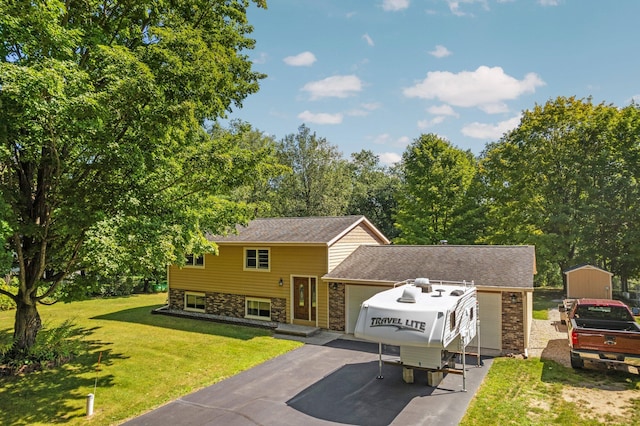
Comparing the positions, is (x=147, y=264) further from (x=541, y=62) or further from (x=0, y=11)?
(x=541, y=62)

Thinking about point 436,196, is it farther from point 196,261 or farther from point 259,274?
point 196,261

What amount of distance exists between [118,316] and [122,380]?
10543mm

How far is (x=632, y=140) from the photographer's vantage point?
85.4 ft

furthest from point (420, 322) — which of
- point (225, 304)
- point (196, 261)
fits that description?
point (196, 261)

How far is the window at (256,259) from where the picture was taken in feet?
61.3

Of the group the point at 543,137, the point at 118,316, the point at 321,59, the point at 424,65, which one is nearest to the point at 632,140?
the point at 543,137

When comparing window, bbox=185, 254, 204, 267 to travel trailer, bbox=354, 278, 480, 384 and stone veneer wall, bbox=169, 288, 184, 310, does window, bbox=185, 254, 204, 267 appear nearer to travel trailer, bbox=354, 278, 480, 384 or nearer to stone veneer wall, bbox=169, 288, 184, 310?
stone veneer wall, bbox=169, 288, 184, 310

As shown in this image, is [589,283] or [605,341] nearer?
[605,341]

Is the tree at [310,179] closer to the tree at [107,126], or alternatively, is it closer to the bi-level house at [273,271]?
the bi-level house at [273,271]

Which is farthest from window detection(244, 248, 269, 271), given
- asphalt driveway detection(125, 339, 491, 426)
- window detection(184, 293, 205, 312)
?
asphalt driveway detection(125, 339, 491, 426)

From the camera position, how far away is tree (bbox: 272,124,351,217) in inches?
1572

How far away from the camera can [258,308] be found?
18.9 meters

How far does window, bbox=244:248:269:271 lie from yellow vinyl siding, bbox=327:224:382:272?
350 cm

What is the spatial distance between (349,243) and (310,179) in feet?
73.0
